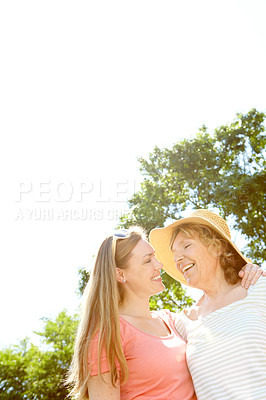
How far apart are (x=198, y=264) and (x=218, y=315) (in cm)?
51

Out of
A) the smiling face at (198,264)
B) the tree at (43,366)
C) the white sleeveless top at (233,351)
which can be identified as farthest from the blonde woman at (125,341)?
the tree at (43,366)

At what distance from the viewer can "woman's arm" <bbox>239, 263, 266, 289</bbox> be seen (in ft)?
11.1

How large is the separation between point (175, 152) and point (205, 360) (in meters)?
12.3

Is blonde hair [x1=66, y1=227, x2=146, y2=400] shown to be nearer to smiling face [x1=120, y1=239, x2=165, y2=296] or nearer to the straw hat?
smiling face [x1=120, y1=239, x2=165, y2=296]

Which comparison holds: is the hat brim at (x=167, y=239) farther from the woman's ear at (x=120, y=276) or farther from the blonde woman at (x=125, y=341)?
the woman's ear at (x=120, y=276)

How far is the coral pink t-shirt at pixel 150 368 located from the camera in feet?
9.86

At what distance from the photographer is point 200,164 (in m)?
14.5

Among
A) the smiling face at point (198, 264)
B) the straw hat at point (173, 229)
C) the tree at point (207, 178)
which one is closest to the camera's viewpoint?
the smiling face at point (198, 264)

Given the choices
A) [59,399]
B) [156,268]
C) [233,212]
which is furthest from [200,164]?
[59,399]

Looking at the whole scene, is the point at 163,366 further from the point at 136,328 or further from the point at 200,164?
the point at 200,164

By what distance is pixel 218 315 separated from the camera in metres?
3.35

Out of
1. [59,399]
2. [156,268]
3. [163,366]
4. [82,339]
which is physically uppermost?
[156,268]

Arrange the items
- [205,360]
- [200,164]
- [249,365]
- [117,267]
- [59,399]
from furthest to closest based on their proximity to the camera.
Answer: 1. [59,399]
2. [200,164]
3. [117,267]
4. [205,360]
5. [249,365]

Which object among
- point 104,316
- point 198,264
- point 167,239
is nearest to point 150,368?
point 104,316
